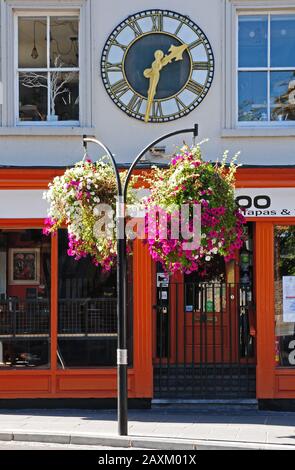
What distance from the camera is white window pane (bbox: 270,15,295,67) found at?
13.6 metres

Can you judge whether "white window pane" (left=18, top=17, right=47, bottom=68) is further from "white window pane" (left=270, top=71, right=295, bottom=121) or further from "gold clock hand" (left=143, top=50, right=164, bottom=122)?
"white window pane" (left=270, top=71, right=295, bottom=121)

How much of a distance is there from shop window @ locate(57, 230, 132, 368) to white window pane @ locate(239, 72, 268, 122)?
11.3ft

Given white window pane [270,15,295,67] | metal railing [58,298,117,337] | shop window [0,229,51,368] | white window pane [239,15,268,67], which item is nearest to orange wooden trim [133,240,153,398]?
metal railing [58,298,117,337]

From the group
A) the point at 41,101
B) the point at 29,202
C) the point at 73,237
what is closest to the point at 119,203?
the point at 73,237

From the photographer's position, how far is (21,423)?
39.1ft

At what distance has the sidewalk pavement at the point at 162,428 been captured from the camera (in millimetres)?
10369

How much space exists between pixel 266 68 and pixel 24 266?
5.12 m

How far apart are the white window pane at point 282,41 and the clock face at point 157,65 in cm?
108

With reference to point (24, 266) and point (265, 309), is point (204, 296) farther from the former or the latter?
point (24, 266)

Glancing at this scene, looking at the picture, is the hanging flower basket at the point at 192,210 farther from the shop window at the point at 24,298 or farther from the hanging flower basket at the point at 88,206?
the shop window at the point at 24,298

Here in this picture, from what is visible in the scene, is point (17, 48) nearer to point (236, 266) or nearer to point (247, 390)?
point (236, 266)

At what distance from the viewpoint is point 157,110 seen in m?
13.4

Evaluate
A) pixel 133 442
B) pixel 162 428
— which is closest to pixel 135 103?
pixel 162 428

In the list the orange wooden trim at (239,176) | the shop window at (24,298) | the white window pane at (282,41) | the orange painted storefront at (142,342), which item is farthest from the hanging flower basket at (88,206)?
the white window pane at (282,41)
